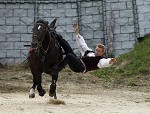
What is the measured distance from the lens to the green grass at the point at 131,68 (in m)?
17.1

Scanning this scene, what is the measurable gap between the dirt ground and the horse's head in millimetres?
1338

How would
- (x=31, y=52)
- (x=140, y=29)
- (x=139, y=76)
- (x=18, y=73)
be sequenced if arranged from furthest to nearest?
(x=140, y=29), (x=18, y=73), (x=139, y=76), (x=31, y=52)

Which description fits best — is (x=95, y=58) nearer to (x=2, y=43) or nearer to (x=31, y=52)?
(x=31, y=52)

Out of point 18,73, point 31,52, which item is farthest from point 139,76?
point 31,52

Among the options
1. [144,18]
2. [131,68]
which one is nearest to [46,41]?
[131,68]

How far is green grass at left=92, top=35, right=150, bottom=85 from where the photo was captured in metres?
17.1

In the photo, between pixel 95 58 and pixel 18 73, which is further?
pixel 18 73

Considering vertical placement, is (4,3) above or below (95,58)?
above

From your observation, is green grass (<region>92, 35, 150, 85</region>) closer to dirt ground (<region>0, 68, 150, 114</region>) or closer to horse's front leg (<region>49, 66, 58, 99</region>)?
dirt ground (<region>0, 68, 150, 114</region>)

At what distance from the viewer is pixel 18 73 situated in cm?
1856

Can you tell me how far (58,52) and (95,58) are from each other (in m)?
0.84

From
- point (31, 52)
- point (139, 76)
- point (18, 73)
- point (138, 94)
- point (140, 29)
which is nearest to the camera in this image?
point (31, 52)

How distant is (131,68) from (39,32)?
904 cm

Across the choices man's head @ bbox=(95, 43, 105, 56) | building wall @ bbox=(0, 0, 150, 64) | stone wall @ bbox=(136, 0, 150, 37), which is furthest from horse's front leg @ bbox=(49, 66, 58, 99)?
stone wall @ bbox=(136, 0, 150, 37)
